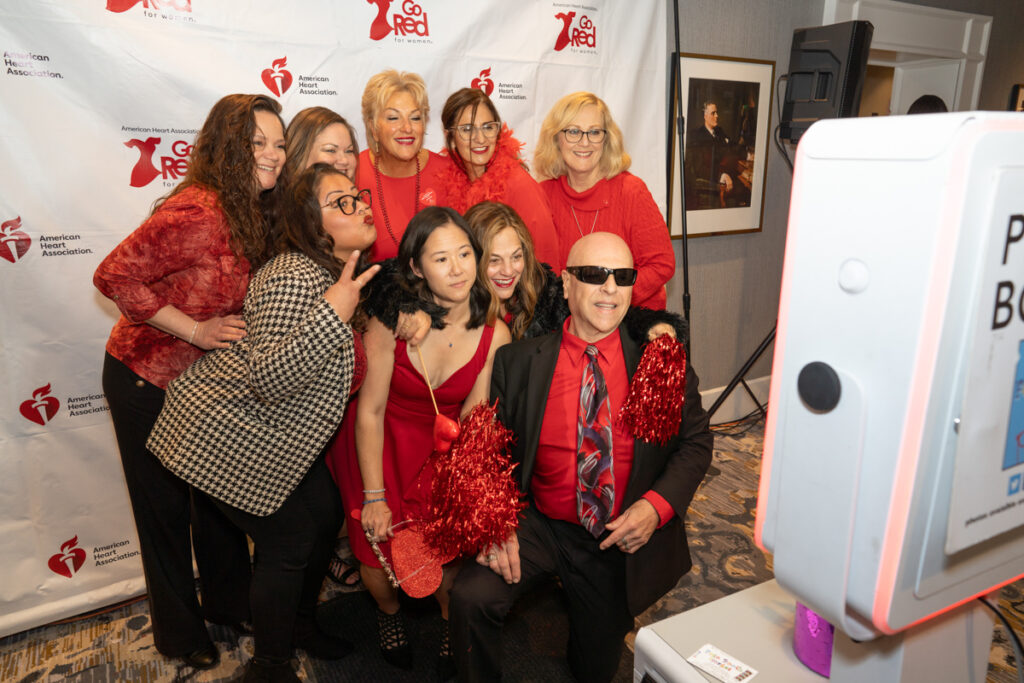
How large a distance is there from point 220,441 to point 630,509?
1103 millimetres

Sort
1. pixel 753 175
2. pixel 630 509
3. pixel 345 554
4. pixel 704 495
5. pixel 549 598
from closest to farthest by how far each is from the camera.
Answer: pixel 630 509, pixel 549 598, pixel 345 554, pixel 704 495, pixel 753 175

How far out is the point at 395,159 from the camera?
8.36 ft

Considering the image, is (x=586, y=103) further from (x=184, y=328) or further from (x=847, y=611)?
(x=847, y=611)

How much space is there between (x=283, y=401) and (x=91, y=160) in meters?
1.38

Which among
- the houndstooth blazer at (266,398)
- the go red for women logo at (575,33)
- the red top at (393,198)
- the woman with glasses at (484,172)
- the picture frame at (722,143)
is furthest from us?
the picture frame at (722,143)

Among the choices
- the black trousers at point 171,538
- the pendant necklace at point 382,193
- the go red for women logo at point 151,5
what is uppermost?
the go red for women logo at point 151,5

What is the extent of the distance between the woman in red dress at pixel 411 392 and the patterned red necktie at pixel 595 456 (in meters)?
0.37

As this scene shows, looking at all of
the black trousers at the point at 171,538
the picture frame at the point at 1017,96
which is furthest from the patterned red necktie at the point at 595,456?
the picture frame at the point at 1017,96

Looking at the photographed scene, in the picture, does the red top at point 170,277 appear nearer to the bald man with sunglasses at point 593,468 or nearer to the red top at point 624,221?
the bald man with sunglasses at point 593,468

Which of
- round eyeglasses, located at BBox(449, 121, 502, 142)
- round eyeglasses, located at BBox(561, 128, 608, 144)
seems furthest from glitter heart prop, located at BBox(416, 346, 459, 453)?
round eyeglasses, located at BBox(561, 128, 608, 144)

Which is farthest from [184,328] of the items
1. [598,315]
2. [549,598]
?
[549,598]

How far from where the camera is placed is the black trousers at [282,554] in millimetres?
1895

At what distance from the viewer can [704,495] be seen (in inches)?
134

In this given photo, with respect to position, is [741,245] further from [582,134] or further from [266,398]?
[266,398]
